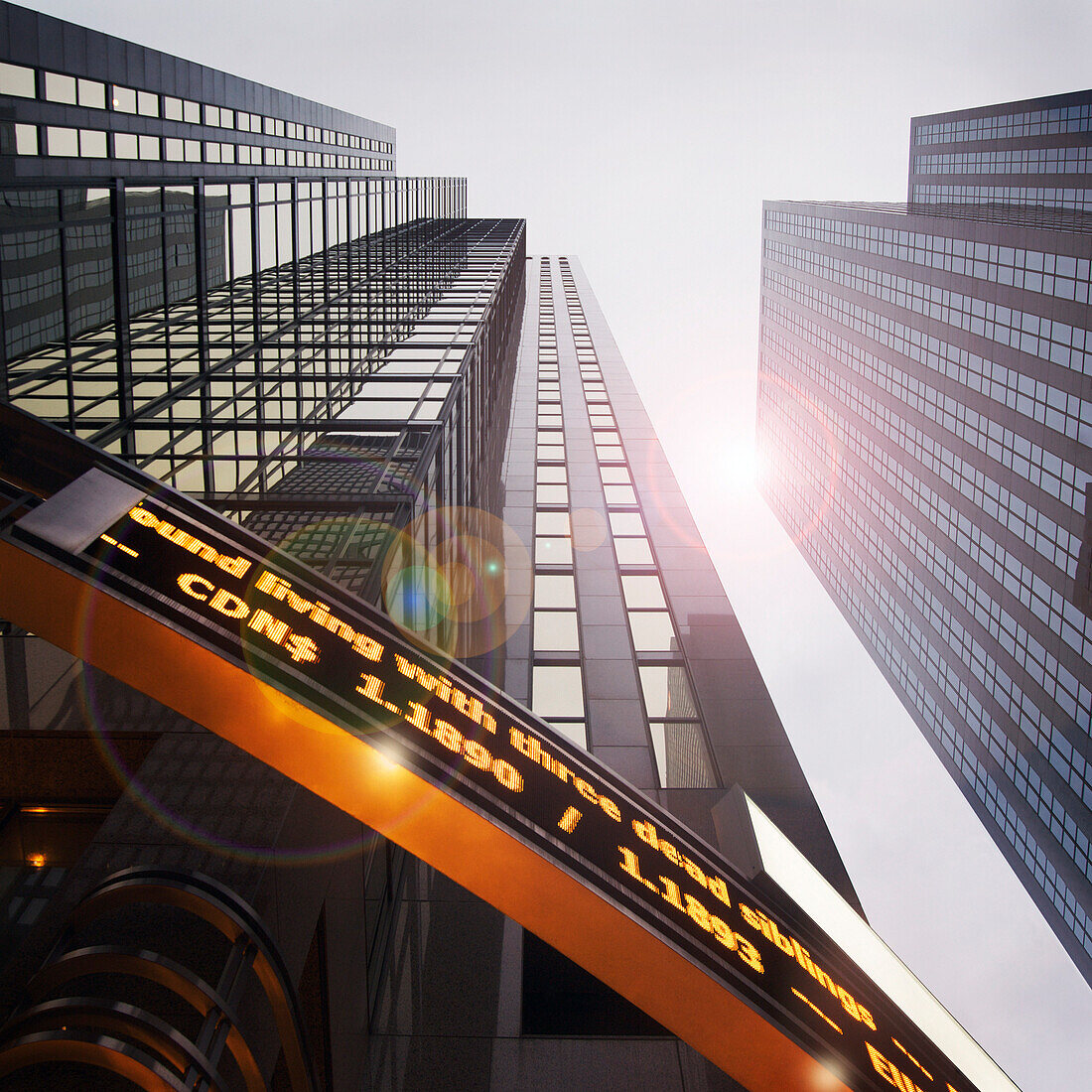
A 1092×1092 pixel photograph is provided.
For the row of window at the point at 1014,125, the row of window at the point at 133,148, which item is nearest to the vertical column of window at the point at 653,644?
the row of window at the point at 133,148

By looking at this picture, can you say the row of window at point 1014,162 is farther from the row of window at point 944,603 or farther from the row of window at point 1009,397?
the row of window at point 944,603

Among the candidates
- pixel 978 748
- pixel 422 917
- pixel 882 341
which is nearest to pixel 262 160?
pixel 422 917

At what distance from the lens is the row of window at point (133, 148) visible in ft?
39.5

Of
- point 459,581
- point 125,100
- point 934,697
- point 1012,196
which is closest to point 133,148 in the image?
point 125,100

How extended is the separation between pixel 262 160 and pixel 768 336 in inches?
5990

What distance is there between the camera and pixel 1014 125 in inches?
4830

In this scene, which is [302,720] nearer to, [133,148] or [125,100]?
[133,148]

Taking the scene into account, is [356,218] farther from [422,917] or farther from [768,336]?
[768,336]

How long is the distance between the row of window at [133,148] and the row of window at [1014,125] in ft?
394

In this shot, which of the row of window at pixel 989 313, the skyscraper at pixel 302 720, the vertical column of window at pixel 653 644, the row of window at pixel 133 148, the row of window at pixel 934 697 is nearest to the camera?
the skyscraper at pixel 302 720

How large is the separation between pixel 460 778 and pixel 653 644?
19967 mm

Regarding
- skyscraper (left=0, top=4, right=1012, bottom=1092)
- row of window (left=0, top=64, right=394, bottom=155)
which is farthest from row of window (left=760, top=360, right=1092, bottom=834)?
row of window (left=0, top=64, right=394, bottom=155)

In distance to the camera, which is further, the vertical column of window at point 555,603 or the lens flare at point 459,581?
the vertical column of window at point 555,603

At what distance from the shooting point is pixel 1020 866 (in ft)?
269
